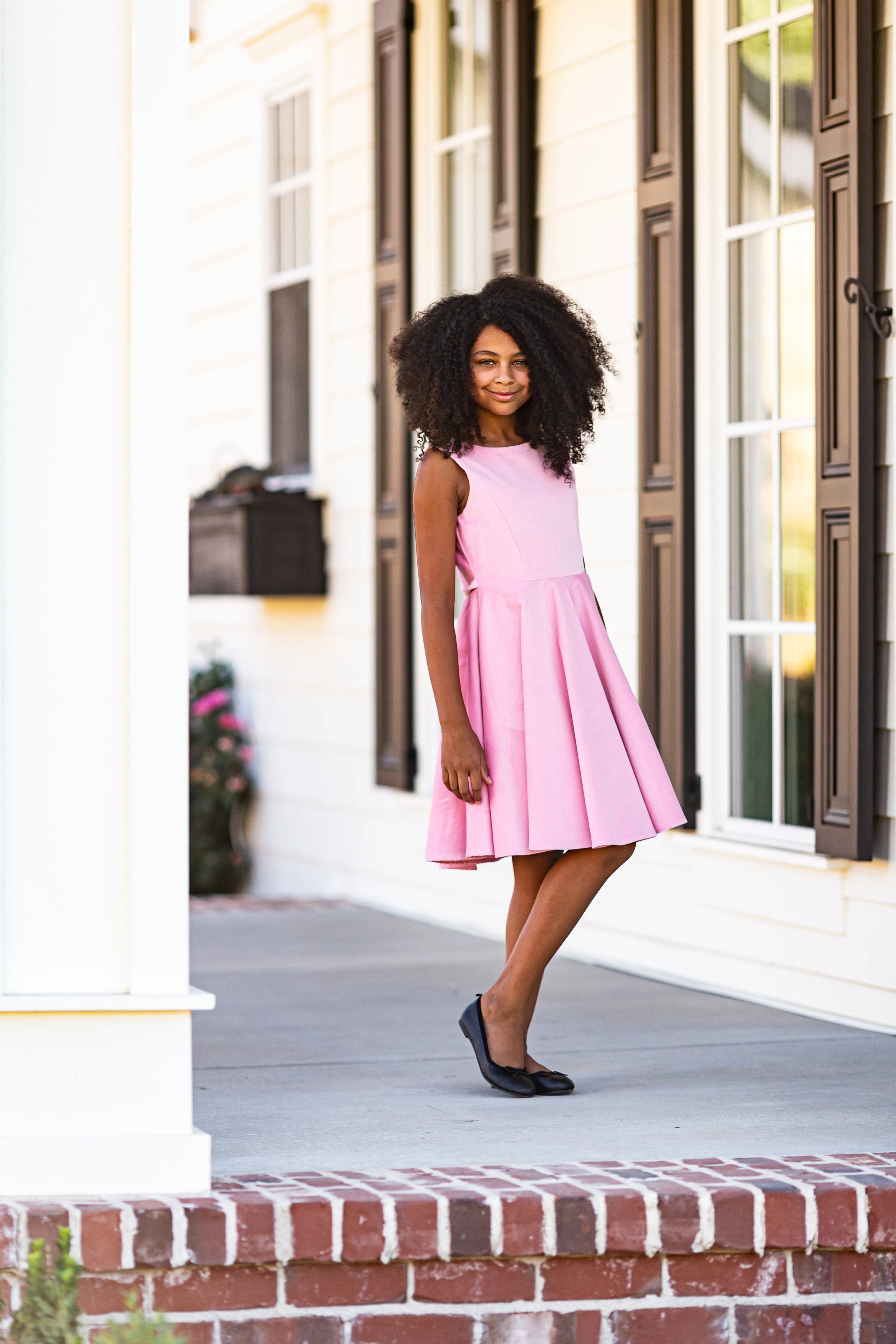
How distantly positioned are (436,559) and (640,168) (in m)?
2.13

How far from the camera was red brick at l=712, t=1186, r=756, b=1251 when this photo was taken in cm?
306

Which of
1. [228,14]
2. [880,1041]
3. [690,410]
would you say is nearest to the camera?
[880,1041]

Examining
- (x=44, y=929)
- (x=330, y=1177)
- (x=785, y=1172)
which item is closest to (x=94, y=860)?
(x=44, y=929)

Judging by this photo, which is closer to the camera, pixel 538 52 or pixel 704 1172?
pixel 704 1172

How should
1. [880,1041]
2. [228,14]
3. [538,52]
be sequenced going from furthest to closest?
[228,14]
[538,52]
[880,1041]

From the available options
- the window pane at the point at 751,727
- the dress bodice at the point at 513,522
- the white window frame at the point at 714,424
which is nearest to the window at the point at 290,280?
the white window frame at the point at 714,424

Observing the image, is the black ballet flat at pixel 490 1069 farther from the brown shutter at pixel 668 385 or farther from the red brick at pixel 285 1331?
the brown shutter at pixel 668 385

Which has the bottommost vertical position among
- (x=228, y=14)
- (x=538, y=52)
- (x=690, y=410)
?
(x=690, y=410)

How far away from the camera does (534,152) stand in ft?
20.4

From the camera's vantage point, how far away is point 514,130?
20.1 feet

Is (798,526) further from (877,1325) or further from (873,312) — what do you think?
(877,1325)

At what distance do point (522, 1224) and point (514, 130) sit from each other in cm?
403

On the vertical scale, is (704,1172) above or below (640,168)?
below

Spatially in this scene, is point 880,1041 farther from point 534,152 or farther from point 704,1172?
point 534,152
